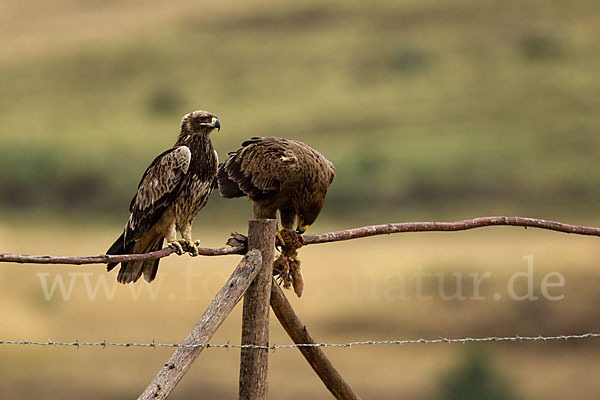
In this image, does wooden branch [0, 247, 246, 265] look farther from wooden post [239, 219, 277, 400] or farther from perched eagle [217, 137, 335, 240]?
perched eagle [217, 137, 335, 240]

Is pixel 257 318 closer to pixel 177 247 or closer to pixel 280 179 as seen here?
pixel 177 247

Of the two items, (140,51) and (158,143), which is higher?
(140,51)

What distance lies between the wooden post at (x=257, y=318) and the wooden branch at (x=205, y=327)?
60 millimetres

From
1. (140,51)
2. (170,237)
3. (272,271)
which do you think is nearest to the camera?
(272,271)

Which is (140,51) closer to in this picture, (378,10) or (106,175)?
(106,175)

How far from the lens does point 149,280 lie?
13.5 ft

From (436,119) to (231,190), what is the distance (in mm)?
28692

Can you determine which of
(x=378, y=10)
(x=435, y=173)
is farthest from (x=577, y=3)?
(x=435, y=173)

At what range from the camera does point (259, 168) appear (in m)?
4.71

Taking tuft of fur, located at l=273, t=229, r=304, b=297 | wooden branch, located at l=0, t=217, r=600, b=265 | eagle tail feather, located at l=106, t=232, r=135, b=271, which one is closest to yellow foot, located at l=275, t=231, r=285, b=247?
tuft of fur, located at l=273, t=229, r=304, b=297

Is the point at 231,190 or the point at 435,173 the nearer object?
the point at 231,190

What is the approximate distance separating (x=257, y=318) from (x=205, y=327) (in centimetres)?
33

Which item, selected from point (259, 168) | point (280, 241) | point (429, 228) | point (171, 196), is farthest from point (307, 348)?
point (259, 168)

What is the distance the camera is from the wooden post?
3.54 m
